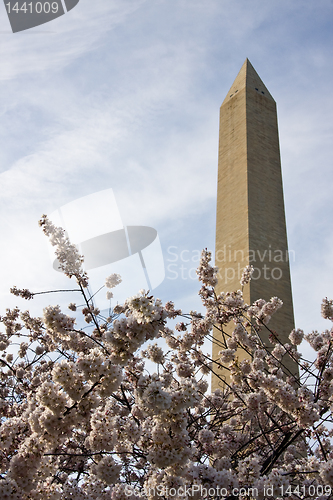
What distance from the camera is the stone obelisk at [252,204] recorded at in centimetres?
1145

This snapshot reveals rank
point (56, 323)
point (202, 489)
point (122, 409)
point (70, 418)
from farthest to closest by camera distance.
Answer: point (122, 409) < point (56, 323) < point (202, 489) < point (70, 418)

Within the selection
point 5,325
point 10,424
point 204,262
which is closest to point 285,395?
point 10,424

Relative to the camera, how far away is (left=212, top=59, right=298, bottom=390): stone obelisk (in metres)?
11.4

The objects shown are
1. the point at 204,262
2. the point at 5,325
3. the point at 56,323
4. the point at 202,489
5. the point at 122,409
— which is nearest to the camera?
the point at 202,489

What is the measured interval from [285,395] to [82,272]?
6.98 ft

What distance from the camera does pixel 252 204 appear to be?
12.3 metres

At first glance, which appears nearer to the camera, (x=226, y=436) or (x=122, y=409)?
(x=122, y=409)

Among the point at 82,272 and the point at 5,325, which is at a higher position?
the point at 5,325

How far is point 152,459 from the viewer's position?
2.80m

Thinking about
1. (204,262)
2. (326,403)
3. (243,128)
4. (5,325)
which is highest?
(243,128)

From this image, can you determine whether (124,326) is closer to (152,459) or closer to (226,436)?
(152,459)

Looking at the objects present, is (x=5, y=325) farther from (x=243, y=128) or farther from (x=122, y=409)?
(x=243, y=128)

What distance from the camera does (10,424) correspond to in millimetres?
2916

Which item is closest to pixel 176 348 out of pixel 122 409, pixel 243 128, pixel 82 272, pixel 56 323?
pixel 122 409
